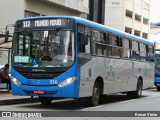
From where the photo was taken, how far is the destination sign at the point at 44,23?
14109mm

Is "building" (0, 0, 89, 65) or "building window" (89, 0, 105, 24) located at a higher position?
"building window" (89, 0, 105, 24)

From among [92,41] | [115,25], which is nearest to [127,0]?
[115,25]

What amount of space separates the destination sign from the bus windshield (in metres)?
0.23

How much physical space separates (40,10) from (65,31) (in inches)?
565

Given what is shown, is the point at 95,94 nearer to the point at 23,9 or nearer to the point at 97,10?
the point at 23,9

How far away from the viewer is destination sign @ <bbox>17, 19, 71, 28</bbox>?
46.3ft

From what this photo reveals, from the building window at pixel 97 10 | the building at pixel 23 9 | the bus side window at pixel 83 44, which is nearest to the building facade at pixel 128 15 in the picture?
the building window at pixel 97 10

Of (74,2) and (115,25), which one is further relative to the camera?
(115,25)

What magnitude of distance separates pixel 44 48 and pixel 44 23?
93 centimetres

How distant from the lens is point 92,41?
50.3 ft

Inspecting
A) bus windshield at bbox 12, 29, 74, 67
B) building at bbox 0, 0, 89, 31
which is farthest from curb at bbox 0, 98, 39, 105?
building at bbox 0, 0, 89, 31

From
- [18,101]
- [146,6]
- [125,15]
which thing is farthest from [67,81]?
[146,6]

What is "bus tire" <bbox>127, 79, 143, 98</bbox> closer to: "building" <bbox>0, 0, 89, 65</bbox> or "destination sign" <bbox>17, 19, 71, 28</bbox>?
"building" <bbox>0, 0, 89, 65</bbox>

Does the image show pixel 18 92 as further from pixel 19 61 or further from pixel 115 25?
pixel 115 25
